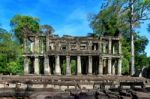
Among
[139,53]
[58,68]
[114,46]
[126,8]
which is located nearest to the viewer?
[126,8]

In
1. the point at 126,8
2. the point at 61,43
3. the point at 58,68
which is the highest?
the point at 126,8

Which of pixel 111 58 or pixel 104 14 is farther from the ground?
pixel 104 14

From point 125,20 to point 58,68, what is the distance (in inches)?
647

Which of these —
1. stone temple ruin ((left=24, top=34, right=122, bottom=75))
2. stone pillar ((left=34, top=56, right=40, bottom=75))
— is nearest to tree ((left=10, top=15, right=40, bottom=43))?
stone temple ruin ((left=24, top=34, right=122, bottom=75))

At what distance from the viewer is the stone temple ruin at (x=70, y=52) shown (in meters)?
65.3

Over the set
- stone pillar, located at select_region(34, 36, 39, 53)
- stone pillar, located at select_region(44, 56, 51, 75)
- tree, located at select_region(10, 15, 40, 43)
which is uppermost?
tree, located at select_region(10, 15, 40, 43)

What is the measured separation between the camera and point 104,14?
185 feet

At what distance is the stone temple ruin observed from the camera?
65.3 metres

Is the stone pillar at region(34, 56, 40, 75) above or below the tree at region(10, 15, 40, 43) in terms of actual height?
below

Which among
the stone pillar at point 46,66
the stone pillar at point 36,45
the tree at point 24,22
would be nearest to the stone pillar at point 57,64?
the stone pillar at point 46,66

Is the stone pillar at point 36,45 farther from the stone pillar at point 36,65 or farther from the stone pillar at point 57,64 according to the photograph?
the stone pillar at point 57,64

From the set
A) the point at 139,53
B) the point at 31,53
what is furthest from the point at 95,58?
the point at 139,53

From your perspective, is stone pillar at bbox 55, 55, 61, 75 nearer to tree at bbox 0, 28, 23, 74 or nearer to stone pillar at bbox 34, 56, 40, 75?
stone pillar at bbox 34, 56, 40, 75

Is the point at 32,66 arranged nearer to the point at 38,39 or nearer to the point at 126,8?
the point at 38,39
